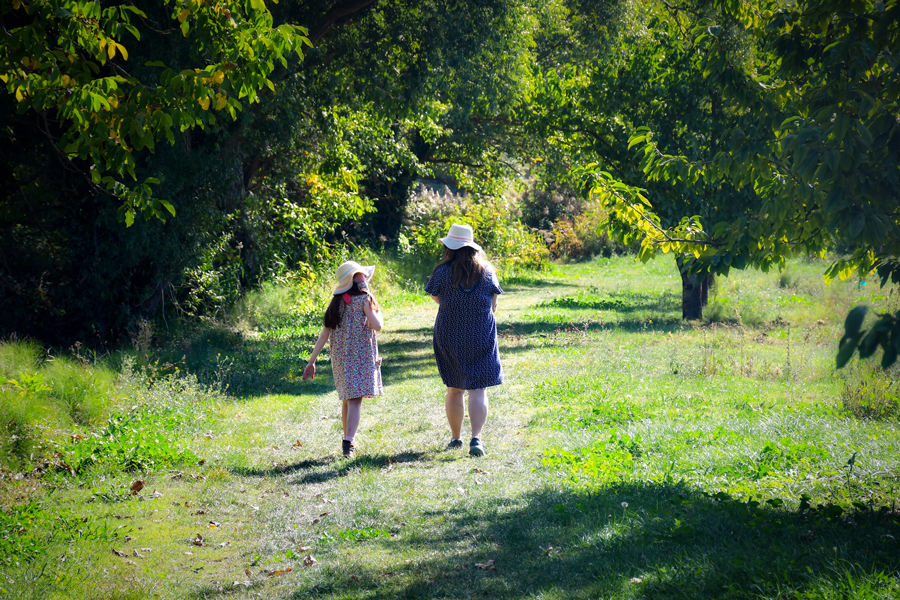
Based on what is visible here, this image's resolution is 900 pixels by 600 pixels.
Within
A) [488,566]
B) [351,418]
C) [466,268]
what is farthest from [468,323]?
[488,566]

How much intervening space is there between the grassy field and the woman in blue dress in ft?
2.14

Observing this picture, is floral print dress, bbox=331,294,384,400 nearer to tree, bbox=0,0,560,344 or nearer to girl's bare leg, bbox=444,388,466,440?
girl's bare leg, bbox=444,388,466,440

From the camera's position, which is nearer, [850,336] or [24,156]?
[850,336]

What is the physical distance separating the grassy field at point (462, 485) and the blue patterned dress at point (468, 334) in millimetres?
748

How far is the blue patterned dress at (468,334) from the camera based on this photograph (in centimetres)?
681

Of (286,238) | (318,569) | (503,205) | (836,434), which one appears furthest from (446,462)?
(503,205)

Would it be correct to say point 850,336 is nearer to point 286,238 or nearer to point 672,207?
point 672,207

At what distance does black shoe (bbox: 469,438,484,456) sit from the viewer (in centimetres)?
682

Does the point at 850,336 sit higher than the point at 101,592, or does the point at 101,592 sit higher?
the point at 850,336

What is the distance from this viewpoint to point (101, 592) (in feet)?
13.8

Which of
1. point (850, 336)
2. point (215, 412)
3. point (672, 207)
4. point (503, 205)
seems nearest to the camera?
point (850, 336)

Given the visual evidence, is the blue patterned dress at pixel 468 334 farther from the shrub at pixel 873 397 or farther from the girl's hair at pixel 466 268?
the shrub at pixel 873 397

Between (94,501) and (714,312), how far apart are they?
14394 millimetres

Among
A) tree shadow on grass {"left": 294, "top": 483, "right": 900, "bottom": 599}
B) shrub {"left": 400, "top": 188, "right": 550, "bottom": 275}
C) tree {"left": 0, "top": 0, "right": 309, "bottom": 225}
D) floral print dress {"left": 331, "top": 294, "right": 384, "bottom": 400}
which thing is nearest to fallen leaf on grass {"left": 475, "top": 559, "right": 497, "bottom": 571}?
tree shadow on grass {"left": 294, "top": 483, "right": 900, "bottom": 599}
